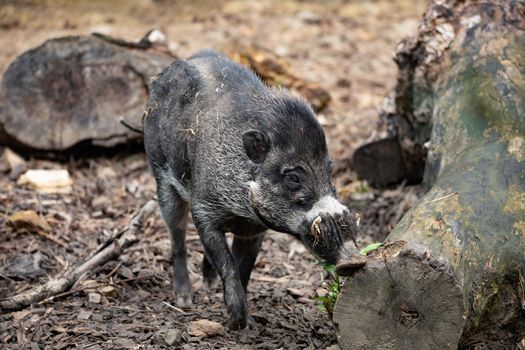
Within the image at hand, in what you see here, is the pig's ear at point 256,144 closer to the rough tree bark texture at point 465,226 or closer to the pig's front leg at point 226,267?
the pig's front leg at point 226,267

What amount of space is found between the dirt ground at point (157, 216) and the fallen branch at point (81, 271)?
75 millimetres

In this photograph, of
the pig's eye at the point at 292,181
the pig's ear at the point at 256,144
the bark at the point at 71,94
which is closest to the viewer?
the pig's eye at the point at 292,181

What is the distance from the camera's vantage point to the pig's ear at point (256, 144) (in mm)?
5340

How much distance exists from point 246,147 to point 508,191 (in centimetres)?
171

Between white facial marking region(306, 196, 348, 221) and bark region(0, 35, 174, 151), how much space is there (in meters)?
4.20

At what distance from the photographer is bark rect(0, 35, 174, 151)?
29.2 ft

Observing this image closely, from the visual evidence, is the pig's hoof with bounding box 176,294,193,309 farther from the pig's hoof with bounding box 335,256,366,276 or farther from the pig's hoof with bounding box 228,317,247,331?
the pig's hoof with bounding box 335,256,366,276

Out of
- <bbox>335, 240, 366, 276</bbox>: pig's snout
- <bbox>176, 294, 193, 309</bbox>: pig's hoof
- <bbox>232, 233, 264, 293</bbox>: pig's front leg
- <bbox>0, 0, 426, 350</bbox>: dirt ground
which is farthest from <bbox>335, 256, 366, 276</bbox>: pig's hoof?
<bbox>176, 294, 193, 309</bbox>: pig's hoof

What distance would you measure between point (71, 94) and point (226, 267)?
4.19 m

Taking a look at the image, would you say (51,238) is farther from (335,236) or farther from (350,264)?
(350,264)

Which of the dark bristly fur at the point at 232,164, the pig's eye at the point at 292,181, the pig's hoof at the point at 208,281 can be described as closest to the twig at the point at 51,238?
the dark bristly fur at the point at 232,164

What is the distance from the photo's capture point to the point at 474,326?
484 cm

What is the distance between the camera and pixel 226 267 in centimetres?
557

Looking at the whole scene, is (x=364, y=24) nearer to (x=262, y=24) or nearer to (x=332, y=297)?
(x=262, y=24)
